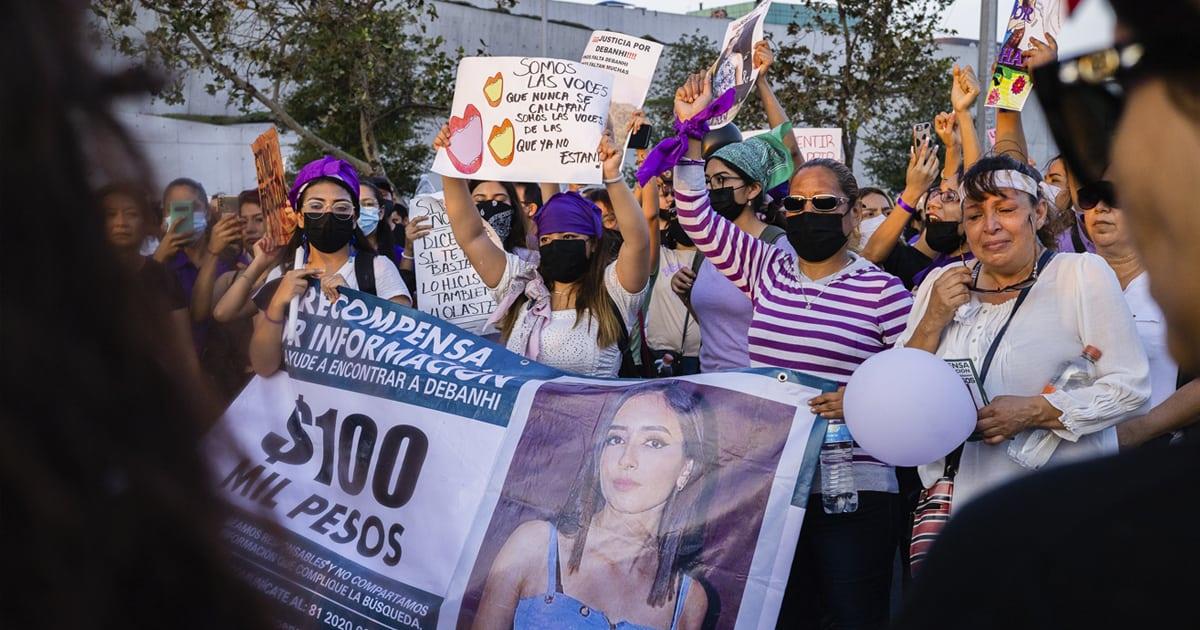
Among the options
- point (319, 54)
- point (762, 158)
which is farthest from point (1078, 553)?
point (319, 54)

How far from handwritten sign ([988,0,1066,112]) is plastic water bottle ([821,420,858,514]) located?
8.72ft

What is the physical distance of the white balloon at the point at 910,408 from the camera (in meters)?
3.43

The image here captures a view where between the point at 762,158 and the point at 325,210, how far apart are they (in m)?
1.94

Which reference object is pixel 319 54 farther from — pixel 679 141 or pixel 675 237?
pixel 679 141

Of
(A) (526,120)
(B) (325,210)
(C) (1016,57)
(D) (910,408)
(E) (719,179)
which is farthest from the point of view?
(C) (1016,57)

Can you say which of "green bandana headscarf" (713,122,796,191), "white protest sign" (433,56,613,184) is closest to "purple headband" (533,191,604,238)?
"white protest sign" (433,56,613,184)

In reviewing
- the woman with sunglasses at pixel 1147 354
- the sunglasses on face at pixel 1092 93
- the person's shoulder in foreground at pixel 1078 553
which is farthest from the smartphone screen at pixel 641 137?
the person's shoulder in foreground at pixel 1078 553

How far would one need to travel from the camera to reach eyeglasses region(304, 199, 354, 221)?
539 cm

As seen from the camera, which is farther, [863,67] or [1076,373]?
[863,67]

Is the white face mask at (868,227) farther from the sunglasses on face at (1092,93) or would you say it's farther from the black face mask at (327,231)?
the sunglasses on face at (1092,93)

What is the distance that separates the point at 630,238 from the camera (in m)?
4.84

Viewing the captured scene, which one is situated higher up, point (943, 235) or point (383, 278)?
point (943, 235)

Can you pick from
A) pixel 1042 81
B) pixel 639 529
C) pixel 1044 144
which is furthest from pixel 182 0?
pixel 1044 144

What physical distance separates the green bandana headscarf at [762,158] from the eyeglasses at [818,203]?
2.61 ft
